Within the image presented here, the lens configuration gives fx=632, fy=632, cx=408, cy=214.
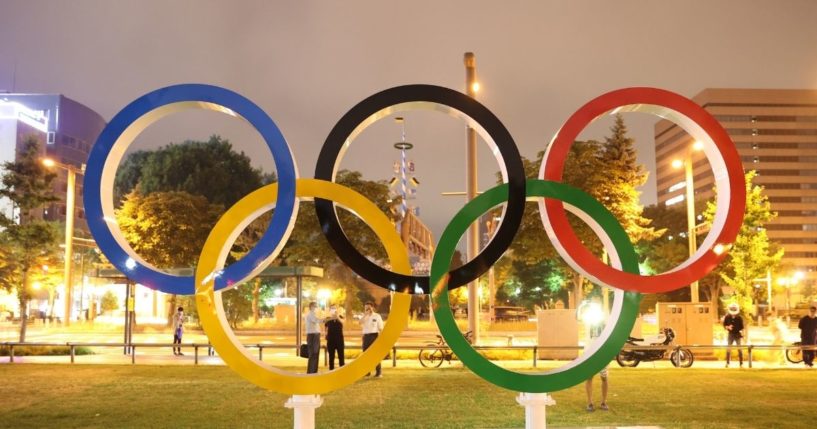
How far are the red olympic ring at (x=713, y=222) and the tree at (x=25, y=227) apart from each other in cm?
2301

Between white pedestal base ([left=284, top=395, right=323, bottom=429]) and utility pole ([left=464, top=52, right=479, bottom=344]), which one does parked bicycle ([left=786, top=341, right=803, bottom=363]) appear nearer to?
utility pole ([left=464, top=52, right=479, bottom=344])

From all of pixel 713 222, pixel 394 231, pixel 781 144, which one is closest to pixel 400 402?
pixel 394 231

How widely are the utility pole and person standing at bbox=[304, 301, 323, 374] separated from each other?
4.81m

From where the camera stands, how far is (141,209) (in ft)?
119

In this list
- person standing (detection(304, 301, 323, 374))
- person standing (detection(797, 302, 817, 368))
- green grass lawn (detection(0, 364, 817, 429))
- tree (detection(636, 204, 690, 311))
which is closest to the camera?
green grass lawn (detection(0, 364, 817, 429))

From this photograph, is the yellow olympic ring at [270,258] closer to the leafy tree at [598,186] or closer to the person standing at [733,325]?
the person standing at [733,325]

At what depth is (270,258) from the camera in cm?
824

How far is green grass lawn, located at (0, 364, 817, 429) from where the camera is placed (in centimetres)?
1070

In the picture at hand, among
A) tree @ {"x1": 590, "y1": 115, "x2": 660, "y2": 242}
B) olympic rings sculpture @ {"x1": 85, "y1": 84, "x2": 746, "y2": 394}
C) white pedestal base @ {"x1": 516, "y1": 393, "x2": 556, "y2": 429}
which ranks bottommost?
white pedestal base @ {"x1": 516, "y1": 393, "x2": 556, "y2": 429}

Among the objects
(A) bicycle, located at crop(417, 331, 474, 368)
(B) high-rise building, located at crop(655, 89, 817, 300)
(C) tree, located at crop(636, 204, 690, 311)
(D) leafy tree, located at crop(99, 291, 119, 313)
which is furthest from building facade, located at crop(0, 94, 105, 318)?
(B) high-rise building, located at crop(655, 89, 817, 300)

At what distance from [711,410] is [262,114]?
31.8ft

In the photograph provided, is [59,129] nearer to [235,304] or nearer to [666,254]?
[235,304]

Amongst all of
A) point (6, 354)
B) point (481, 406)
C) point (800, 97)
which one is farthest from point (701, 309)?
point (800, 97)

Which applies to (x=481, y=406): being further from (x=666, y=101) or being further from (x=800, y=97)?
(x=800, y=97)
